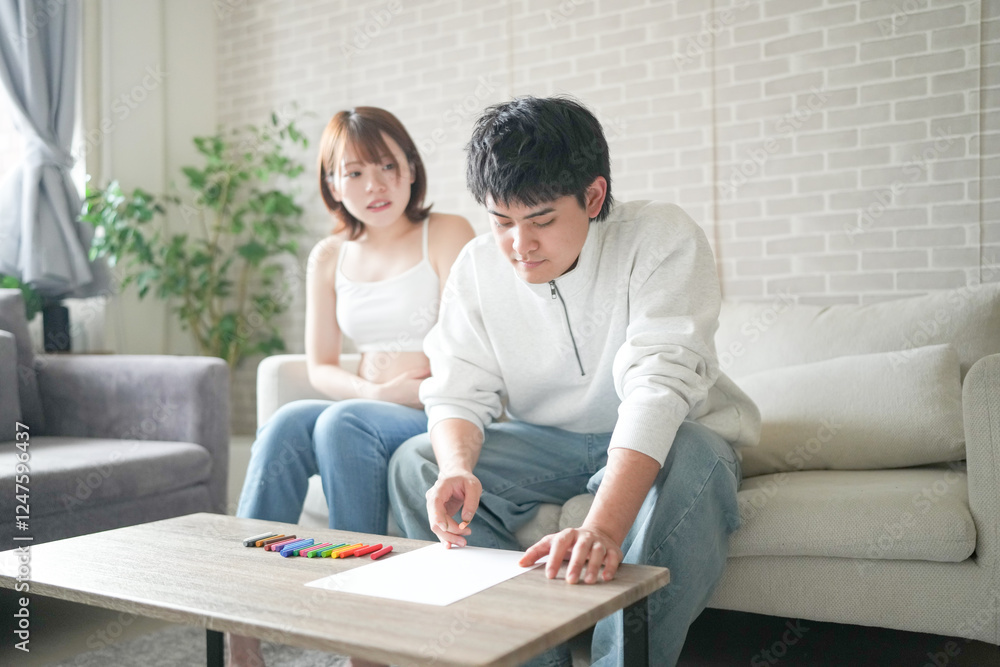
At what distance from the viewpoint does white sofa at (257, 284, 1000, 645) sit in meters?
1.49

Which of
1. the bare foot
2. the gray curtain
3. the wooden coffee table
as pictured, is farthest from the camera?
the gray curtain

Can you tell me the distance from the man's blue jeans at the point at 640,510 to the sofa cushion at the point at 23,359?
1637mm

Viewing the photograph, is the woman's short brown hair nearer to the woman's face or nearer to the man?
the woman's face

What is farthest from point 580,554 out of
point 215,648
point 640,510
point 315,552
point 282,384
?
point 282,384

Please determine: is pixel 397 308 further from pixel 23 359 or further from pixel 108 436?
pixel 23 359

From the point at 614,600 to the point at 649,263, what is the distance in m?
0.71

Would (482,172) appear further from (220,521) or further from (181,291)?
(181,291)

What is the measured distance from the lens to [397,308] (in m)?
2.19

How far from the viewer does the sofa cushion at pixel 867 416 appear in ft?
5.90

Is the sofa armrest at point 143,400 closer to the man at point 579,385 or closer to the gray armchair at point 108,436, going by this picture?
the gray armchair at point 108,436

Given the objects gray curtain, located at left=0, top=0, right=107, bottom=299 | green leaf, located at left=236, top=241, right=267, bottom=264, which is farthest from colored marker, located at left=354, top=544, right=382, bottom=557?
green leaf, located at left=236, top=241, right=267, bottom=264

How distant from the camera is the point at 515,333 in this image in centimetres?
171

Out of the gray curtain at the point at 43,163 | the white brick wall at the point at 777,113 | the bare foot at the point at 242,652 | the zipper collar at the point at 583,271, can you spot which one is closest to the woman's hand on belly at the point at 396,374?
the zipper collar at the point at 583,271

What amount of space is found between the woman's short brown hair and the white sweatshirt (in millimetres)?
521
